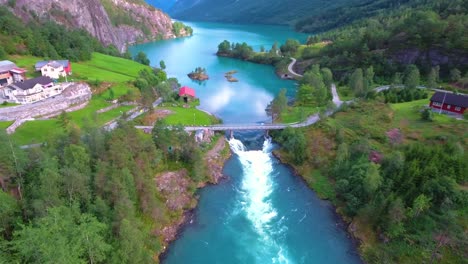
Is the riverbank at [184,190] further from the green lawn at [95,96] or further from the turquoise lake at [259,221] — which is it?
the green lawn at [95,96]

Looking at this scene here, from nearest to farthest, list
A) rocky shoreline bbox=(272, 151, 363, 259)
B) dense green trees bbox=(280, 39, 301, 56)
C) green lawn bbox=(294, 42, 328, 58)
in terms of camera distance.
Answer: rocky shoreline bbox=(272, 151, 363, 259) < green lawn bbox=(294, 42, 328, 58) < dense green trees bbox=(280, 39, 301, 56)

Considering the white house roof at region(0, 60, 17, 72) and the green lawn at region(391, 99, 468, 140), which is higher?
the white house roof at region(0, 60, 17, 72)

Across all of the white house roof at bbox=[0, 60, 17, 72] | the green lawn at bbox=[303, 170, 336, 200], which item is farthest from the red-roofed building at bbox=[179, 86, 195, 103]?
the green lawn at bbox=[303, 170, 336, 200]

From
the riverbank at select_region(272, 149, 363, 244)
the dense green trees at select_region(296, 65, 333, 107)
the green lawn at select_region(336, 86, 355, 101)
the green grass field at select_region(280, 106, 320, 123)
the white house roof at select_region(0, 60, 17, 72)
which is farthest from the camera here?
the green lawn at select_region(336, 86, 355, 101)

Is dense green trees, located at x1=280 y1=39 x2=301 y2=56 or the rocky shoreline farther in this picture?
dense green trees, located at x1=280 y1=39 x2=301 y2=56

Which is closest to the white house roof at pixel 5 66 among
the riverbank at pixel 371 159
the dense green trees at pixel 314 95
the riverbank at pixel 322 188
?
the riverbank at pixel 322 188

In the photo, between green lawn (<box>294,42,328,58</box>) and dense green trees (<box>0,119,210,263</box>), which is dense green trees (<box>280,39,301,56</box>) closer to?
green lawn (<box>294,42,328,58</box>)

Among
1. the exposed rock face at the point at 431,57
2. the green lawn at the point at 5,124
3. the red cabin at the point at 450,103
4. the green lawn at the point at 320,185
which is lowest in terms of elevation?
the green lawn at the point at 320,185
